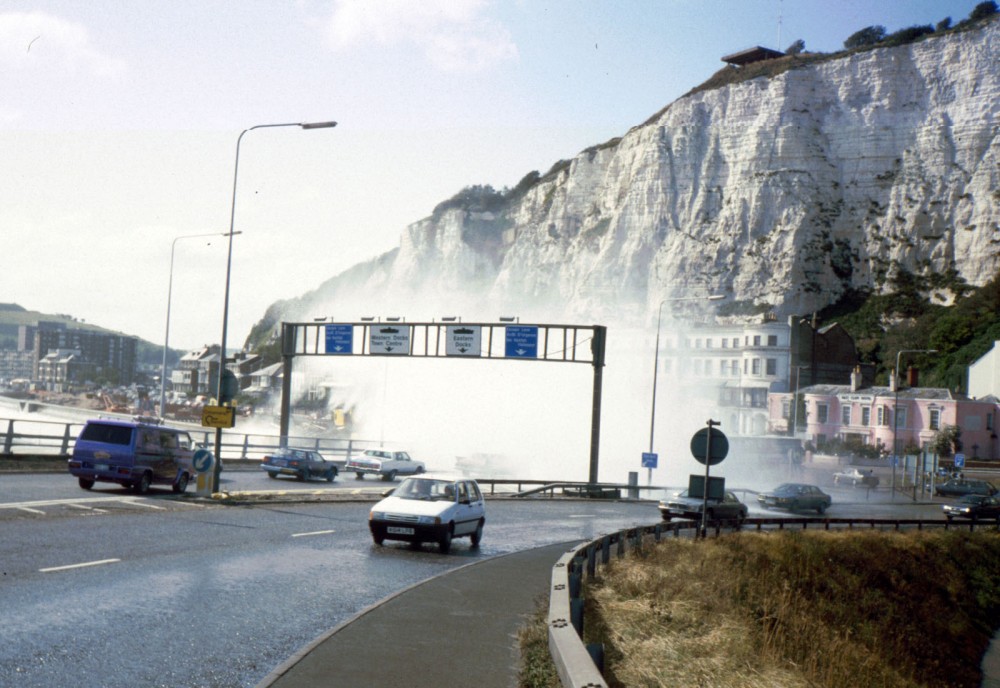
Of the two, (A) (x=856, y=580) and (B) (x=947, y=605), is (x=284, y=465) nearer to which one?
(A) (x=856, y=580)

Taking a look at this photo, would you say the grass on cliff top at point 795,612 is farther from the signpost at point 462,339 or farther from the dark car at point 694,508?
the signpost at point 462,339

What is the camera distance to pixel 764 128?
127 meters

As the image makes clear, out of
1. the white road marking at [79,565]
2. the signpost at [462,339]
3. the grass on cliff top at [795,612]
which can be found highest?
the signpost at [462,339]

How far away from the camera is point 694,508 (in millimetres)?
31453

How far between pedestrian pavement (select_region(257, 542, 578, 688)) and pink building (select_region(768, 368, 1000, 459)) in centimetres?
7373

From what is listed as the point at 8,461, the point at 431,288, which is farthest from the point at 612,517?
the point at 431,288

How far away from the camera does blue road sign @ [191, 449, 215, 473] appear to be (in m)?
25.0

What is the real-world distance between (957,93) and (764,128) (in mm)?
22203

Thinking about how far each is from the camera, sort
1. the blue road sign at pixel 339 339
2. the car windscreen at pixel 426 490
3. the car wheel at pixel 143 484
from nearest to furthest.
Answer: the car windscreen at pixel 426 490
the car wheel at pixel 143 484
the blue road sign at pixel 339 339

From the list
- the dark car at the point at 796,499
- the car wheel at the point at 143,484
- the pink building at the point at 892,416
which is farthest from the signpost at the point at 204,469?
the pink building at the point at 892,416

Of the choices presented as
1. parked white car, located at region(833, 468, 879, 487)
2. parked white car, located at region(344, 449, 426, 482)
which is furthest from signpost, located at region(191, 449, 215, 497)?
parked white car, located at region(833, 468, 879, 487)

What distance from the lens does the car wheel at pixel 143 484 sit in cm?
2553

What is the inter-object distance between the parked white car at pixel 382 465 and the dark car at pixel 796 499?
628 inches

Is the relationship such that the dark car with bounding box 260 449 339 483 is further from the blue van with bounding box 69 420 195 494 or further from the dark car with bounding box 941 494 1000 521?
the dark car with bounding box 941 494 1000 521
